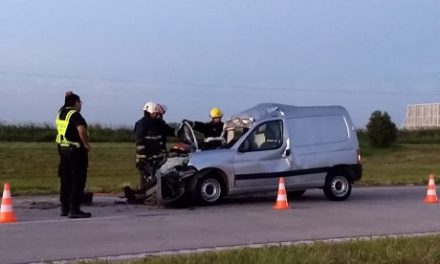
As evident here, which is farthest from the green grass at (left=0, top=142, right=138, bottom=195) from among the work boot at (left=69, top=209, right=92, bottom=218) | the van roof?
the work boot at (left=69, top=209, right=92, bottom=218)

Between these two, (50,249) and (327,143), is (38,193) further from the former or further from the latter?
(50,249)

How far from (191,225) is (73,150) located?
7.65 feet

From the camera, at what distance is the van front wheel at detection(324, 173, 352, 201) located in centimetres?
1641

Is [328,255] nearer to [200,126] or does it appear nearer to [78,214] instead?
[78,214]

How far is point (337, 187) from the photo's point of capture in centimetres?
1650

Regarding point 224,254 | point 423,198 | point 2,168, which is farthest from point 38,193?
point 2,168

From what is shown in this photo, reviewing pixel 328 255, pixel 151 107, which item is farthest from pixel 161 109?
pixel 328 255

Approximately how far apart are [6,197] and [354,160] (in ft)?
24.1

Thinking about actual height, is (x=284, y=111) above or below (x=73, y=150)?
above

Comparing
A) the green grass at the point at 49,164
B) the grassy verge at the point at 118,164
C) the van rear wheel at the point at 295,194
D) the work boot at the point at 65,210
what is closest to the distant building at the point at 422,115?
the grassy verge at the point at 118,164

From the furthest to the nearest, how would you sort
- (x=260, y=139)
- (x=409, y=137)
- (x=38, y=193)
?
(x=409, y=137), (x=38, y=193), (x=260, y=139)

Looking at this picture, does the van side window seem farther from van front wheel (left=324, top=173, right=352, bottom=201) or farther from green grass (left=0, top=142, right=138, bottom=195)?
green grass (left=0, top=142, right=138, bottom=195)

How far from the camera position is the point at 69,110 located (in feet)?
42.9

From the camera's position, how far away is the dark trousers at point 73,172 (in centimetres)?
1288
